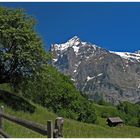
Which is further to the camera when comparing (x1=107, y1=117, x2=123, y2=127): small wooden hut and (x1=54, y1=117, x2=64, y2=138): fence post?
(x1=107, y1=117, x2=123, y2=127): small wooden hut

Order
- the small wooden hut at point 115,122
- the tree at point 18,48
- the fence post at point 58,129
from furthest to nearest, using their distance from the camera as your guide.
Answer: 1. the small wooden hut at point 115,122
2. the tree at point 18,48
3. the fence post at point 58,129

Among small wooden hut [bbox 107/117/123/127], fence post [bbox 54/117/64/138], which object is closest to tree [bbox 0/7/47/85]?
fence post [bbox 54/117/64/138]

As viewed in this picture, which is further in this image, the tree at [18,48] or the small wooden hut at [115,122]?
the small wooden hut at [115,122]

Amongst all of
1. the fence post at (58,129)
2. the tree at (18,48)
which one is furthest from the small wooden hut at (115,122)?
the fence post at (58,129)

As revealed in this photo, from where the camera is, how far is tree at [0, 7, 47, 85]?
1864 inches

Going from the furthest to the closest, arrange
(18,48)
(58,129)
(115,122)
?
(115,122) < (18,48) < (58,129)

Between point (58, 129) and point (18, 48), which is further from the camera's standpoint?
point (18, 48)

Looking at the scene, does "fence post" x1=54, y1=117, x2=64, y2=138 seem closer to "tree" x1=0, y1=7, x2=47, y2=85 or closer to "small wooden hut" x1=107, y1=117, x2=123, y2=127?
"tree" x1=0, y1=7, x2=47, y2=85

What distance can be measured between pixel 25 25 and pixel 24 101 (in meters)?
8.74

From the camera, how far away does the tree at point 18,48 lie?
47.3m

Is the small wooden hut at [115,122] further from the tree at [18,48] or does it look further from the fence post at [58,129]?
the fence post at [58,129]

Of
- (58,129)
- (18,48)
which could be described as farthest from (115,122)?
(58,129)

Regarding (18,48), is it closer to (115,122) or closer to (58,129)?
(58,129)

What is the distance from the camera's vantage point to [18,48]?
157 ft
